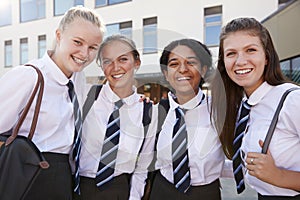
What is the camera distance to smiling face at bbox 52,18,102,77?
1.79m

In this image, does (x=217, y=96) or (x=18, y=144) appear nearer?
(x=18, y=144)

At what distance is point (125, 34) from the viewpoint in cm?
204

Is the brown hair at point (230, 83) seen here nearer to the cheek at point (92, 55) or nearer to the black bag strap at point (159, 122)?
the black bag strap at point (159, 122)

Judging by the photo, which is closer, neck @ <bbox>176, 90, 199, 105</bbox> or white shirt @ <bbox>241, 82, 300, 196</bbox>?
white shirt @ <bbox>241, 82, 300, 196</bbox>

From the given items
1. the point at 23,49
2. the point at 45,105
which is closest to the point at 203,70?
the point at 45,105

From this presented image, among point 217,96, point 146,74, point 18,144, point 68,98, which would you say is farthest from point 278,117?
point 18,144

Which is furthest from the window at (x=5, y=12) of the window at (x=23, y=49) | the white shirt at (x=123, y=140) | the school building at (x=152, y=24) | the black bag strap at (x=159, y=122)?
the black bag strap at (x=159, y=122)

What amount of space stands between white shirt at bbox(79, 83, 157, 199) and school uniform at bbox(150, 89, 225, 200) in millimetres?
77

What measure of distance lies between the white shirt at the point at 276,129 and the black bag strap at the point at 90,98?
87 cm

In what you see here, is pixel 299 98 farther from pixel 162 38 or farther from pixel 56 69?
pixel 56 69

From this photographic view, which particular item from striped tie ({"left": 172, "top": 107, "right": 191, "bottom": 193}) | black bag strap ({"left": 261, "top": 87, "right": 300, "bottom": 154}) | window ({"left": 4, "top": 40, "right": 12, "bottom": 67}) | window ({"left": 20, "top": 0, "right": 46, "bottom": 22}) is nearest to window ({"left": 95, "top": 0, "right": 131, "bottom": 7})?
window ({"left": 20, "top": 0, "right": 46, "bottom": 22})

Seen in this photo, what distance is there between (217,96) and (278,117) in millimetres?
436

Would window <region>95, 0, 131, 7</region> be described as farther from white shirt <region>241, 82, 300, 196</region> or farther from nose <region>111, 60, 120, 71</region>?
white shirt <region>241, 82, 300, 196</region>

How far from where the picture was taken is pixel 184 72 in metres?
1.84
